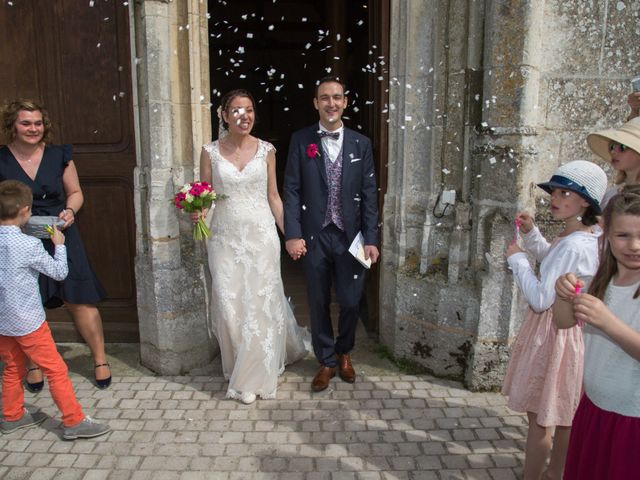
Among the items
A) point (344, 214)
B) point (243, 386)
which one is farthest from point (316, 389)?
point (344, 214)

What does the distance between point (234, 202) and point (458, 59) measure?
191 centimetres

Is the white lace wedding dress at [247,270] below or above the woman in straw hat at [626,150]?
below

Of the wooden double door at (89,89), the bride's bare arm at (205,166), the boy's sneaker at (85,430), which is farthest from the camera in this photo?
the wooden double door at (89,89)

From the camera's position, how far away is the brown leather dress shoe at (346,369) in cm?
418

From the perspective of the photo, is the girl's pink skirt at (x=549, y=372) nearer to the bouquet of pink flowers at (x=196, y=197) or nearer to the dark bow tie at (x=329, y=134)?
the dark bow tie at (x=329, y=134)

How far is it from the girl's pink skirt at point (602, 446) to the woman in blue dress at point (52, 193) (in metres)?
3.30

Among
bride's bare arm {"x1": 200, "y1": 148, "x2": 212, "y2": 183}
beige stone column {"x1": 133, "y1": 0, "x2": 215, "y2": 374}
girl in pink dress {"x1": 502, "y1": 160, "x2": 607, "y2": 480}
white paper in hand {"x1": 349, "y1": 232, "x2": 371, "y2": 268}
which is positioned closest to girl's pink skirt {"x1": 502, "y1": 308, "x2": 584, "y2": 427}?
girl in pink dress {"x1": 502, "y1": 160, "x2": 607, "y2": 480}

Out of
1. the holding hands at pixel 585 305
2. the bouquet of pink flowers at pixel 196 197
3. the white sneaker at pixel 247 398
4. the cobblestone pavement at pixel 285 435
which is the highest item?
the bouquet of pink flowers at pixel 196 197

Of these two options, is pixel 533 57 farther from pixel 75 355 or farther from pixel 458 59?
pixel 75 355

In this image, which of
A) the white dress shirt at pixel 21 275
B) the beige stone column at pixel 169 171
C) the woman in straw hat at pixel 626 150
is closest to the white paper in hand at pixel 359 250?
the beige stone column at pixel 169 171

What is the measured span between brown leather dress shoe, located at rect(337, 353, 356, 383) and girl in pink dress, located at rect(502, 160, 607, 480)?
4.69 feet

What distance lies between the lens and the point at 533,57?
12.1 ft

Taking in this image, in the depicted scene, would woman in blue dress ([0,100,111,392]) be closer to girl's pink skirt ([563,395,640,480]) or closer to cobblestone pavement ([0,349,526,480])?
cobblestone pavement ([0,349,526,480])

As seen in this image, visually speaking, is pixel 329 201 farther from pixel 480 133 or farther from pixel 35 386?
pixel 35 386
